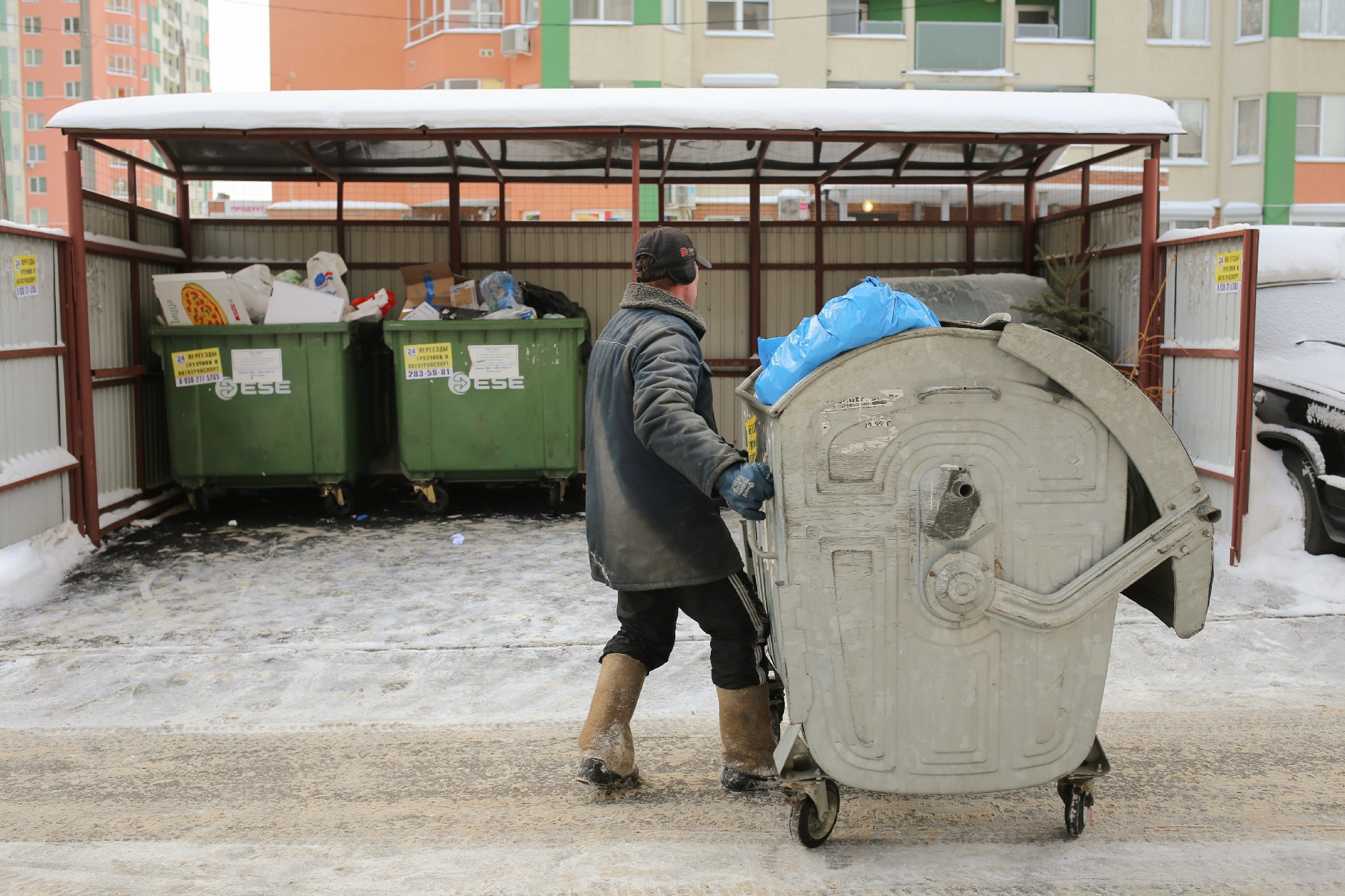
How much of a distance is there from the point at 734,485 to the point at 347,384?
554 centimetres

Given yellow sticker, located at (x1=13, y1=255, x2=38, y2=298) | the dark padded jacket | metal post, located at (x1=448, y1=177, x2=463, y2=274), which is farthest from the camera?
metal post, located at (x1=448, y1=177, x2=463, y2=274)

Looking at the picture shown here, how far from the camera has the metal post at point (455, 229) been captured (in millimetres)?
9273

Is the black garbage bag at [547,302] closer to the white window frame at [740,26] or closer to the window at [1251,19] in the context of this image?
the white window frame at [740,26]

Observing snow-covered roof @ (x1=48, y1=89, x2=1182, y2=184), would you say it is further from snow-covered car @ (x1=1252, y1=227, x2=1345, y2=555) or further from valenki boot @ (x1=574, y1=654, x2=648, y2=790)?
valenki boot @ (x1=574, y1=654, x2=648, y2=790)

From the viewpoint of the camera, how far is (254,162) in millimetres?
8844

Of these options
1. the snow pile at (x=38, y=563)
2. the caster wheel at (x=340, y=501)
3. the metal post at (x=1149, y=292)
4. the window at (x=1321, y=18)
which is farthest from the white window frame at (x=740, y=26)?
the snow pile at (x=38, y=563)

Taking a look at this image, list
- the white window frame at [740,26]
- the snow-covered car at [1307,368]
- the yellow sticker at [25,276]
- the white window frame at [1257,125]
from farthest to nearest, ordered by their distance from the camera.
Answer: the white window frame at [1257,125] < the white window frame at [740,26] < the yellow sticker at [25,276] < the snow-covered car at [1307,368]

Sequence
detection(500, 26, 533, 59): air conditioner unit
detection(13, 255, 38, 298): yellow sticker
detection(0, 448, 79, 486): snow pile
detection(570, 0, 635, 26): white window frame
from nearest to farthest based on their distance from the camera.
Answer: detection(0, 448, 79, 486): snow pile → detection(13, 255, 38, 298): yellow sticker → detection(570, 0, 635, 26): white window frame → detection(500, 26, 533, 59): air conditioner unit

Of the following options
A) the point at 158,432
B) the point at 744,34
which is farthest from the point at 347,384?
the point at 744,34

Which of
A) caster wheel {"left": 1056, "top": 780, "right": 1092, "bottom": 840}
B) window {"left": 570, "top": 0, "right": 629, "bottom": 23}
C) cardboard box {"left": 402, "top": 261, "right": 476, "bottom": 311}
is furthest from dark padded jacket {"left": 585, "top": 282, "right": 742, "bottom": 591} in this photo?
window {"left": 570, "top": 0, "right": 629, "bottom": 23}

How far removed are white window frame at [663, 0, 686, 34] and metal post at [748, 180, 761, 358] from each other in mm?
14714

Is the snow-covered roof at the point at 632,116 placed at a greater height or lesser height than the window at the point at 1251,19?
lesser

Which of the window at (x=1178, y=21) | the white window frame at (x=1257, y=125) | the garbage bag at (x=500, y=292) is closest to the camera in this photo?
the garbage bag at (x=500, y=292)

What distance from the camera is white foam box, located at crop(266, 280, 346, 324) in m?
7.58
